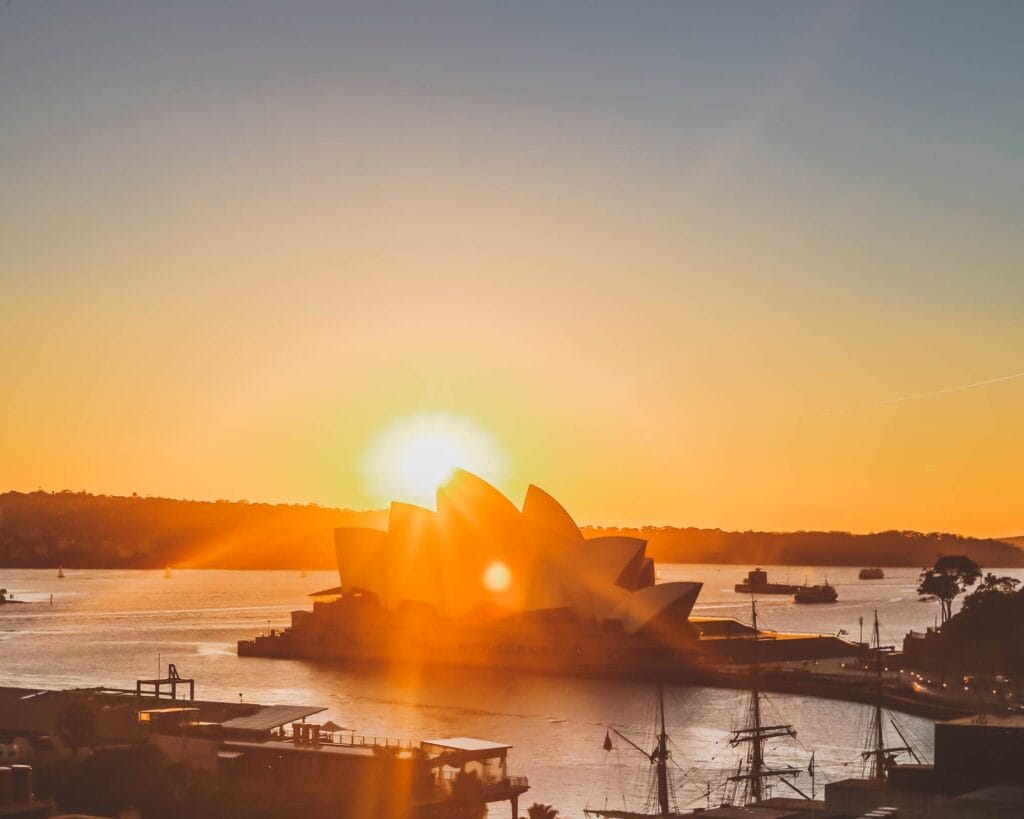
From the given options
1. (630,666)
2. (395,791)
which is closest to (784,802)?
(395,791)

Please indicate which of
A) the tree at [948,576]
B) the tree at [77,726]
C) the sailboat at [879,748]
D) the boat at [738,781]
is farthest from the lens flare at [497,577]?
the tree at [77,726]

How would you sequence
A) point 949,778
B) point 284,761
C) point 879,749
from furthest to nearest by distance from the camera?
point 879,749, point 284,761, point 949,778

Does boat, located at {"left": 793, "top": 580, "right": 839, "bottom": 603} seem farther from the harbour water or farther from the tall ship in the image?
the tall ship

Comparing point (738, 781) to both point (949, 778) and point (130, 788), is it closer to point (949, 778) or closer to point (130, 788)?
point (949, 778)

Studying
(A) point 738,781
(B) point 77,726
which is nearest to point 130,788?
(B) point 77,726

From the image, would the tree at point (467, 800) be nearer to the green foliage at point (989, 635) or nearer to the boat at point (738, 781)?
the boat at point (738, 781)

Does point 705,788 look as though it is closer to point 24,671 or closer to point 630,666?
point 630,666
